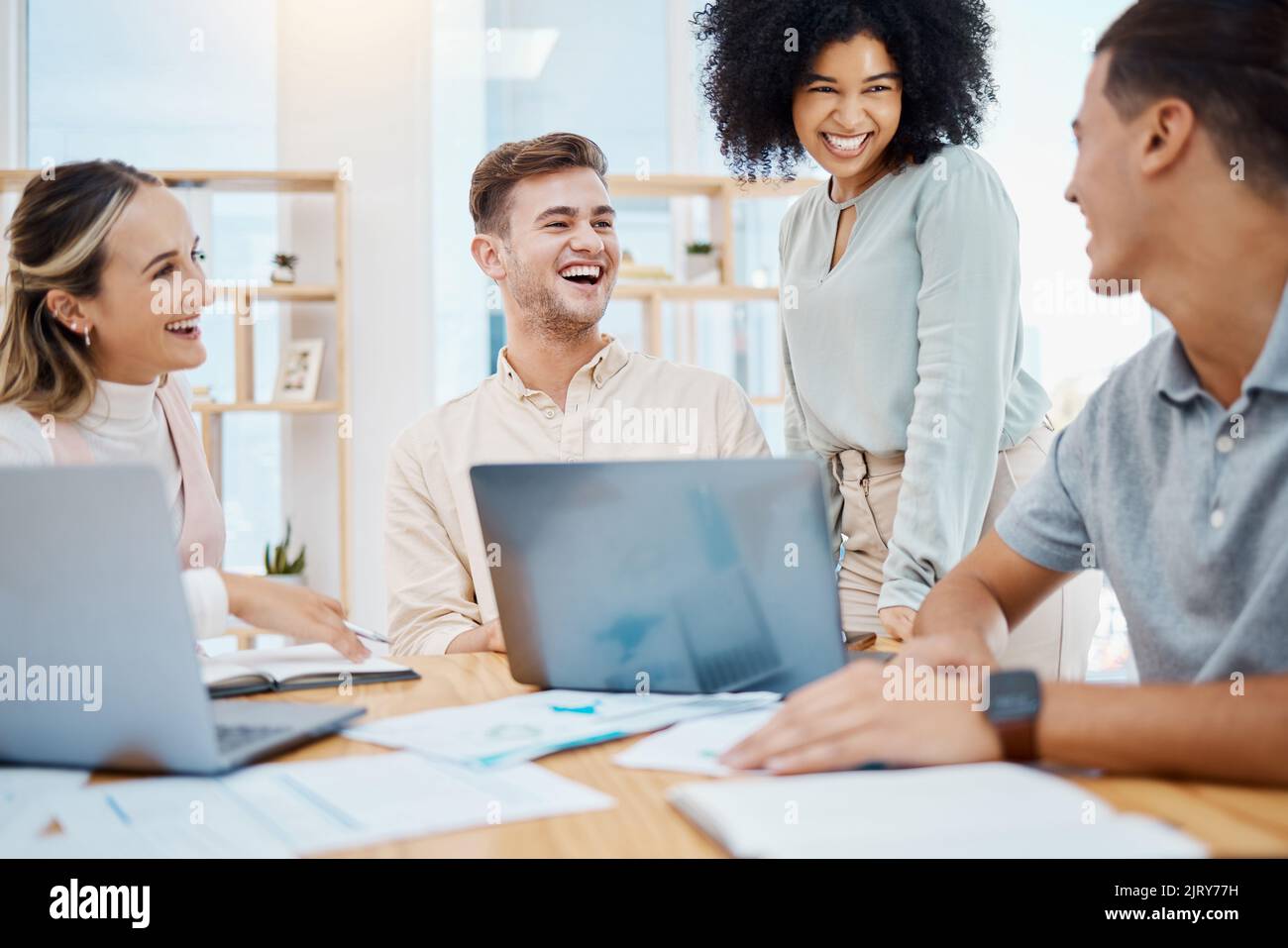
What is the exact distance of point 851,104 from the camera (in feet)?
6.53

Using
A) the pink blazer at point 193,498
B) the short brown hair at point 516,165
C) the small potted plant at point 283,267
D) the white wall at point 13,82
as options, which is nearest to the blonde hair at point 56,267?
the pink blazer at point 193,498

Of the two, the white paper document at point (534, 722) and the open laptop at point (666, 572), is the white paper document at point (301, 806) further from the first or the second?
the open laptop at point (666, 572)

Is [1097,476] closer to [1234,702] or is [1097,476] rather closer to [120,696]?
[1234,702]

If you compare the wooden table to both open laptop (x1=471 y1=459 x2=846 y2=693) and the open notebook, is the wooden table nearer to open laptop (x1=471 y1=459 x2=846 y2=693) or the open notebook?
open laptop (x1=471 y1=459 x2=846 y2=693)

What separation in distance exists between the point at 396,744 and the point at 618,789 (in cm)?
25

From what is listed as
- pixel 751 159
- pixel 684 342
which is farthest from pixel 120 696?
pixel 684 342

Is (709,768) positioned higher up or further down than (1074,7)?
further down

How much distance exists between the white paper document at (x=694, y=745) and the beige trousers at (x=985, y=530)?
2.76 ft

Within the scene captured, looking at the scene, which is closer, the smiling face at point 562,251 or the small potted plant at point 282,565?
the smiling face at point 562,251

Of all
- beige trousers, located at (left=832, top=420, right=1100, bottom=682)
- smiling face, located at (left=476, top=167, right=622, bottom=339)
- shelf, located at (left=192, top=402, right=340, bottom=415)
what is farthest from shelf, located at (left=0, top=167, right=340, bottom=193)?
beige trousers, located at (left=832, top=420, right=1100, bottom=682)

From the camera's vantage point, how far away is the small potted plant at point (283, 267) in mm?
4375

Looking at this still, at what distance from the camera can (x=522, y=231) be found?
238 cm

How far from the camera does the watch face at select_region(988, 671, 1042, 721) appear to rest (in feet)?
3.04

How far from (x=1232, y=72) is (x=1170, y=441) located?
365mm
